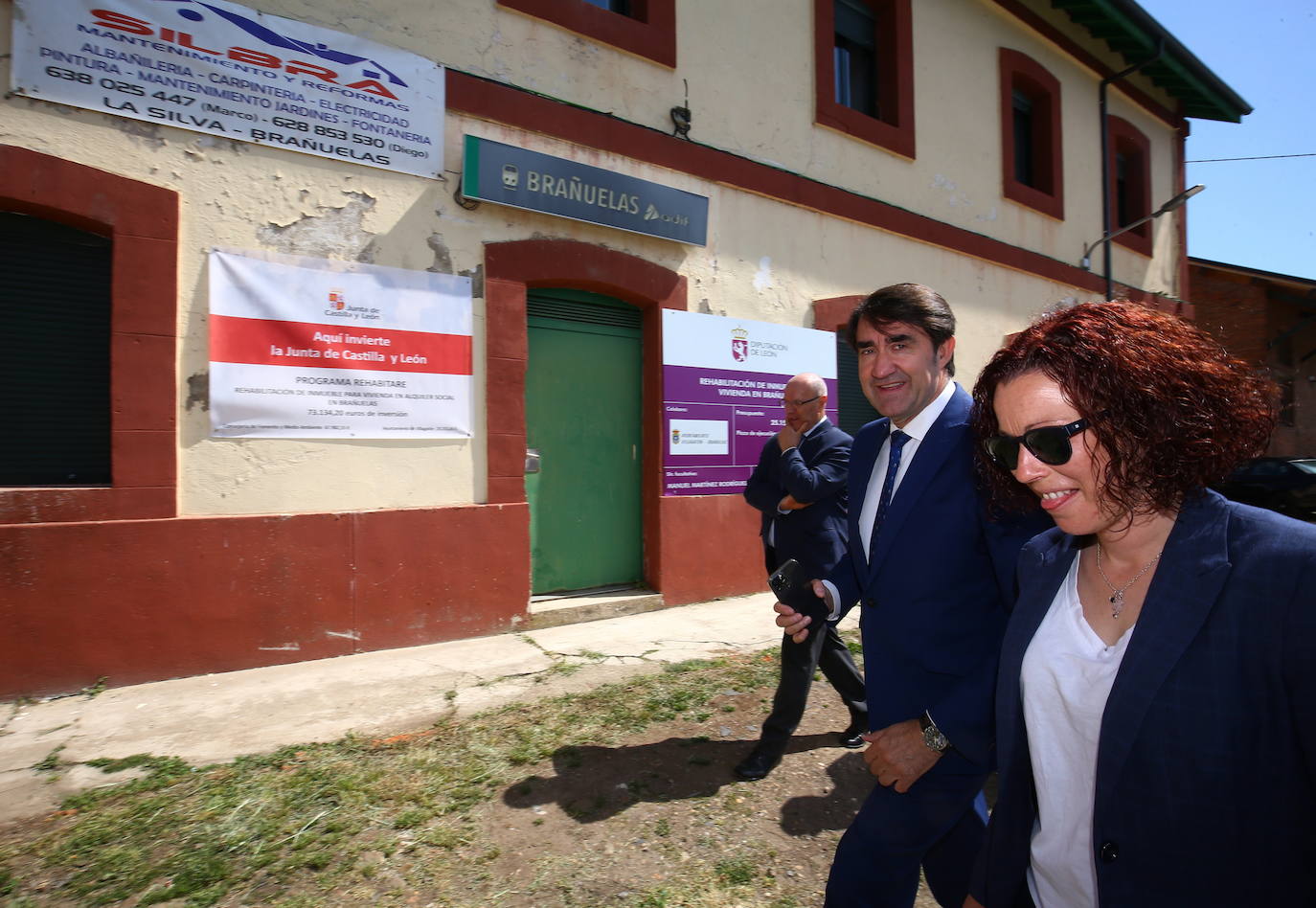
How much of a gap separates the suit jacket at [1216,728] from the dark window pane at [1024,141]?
38.4 ft

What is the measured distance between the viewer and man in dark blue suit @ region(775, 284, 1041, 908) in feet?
5.78

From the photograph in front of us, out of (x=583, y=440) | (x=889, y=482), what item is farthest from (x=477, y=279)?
(x=889, y=482)

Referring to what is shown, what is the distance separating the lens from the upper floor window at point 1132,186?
41.2 feet

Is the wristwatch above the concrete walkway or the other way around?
above

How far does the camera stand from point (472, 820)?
2885 millimetres

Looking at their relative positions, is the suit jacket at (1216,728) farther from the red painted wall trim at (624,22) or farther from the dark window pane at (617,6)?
the dark window pane at (617,6)

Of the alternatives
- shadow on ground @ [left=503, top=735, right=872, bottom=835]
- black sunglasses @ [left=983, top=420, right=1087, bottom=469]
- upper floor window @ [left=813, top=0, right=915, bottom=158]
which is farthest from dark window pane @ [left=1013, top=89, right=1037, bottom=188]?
black sunglasses @ [left=983, top=420, right=1087, bottom=469]

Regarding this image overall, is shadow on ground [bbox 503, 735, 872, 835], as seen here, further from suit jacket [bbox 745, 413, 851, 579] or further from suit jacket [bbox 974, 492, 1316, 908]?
suit jacket [bbox 974, 492, 1316, 908]

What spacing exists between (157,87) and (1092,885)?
235 inches

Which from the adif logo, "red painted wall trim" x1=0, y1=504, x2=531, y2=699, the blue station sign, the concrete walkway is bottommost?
the concrete walkway

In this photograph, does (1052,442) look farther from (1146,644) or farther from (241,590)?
(241,590)

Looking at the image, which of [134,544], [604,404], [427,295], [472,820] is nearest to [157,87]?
[427,295]

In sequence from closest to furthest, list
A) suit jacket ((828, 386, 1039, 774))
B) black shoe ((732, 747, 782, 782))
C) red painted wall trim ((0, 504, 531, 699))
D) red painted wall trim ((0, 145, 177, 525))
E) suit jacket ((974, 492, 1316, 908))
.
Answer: suit jacket ((974, 492, 1316, 908)), suit jacket ((828, 386, 1039, 774)), black shoe ((732, 747, 782, 782)), red painted wall trim ((0, 504, 531, 699)), red painted wall trim ((0, 145, 177, 525))

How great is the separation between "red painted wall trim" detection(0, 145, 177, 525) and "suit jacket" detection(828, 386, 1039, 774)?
14.6 ft
